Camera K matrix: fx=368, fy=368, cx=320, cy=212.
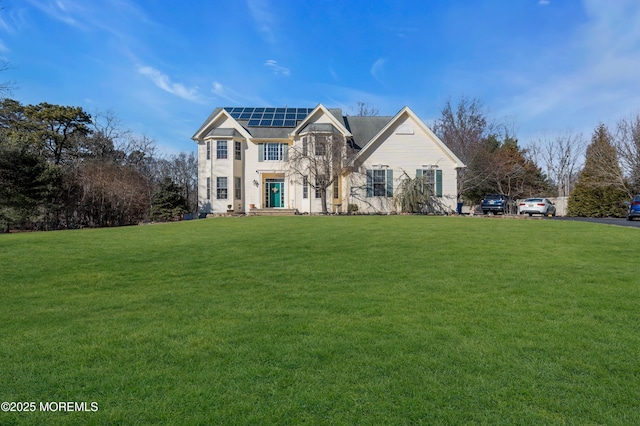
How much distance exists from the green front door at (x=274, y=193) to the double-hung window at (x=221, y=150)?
358 cm

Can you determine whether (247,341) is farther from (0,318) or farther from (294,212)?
(294,212)

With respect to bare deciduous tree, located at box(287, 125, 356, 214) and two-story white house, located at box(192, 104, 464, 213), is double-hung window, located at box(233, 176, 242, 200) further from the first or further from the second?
bare deciduous tree, located at box(287, 125, 356, 214)

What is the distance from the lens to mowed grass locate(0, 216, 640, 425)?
2688 mm

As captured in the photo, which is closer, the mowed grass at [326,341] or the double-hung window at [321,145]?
the mowed grass at [326,341]

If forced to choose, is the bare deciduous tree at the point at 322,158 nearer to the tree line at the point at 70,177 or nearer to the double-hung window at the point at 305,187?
the double-hung window at the point at 305,187

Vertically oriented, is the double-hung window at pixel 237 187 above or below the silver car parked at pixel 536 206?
above

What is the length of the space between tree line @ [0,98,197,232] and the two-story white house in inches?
187

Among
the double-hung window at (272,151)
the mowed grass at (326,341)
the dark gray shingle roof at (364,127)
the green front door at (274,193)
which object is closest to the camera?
the mowed grass at (326,341)

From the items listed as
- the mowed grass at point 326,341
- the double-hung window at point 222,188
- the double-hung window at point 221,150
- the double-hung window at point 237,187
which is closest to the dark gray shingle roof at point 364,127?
the double-hung window at point 237,187

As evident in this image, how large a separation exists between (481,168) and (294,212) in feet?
80.4

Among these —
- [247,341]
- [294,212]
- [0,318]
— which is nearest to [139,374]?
[247,341]

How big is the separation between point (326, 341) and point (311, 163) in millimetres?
21885

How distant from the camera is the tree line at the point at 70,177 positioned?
22.5m

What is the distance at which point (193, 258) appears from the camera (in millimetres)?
8703
